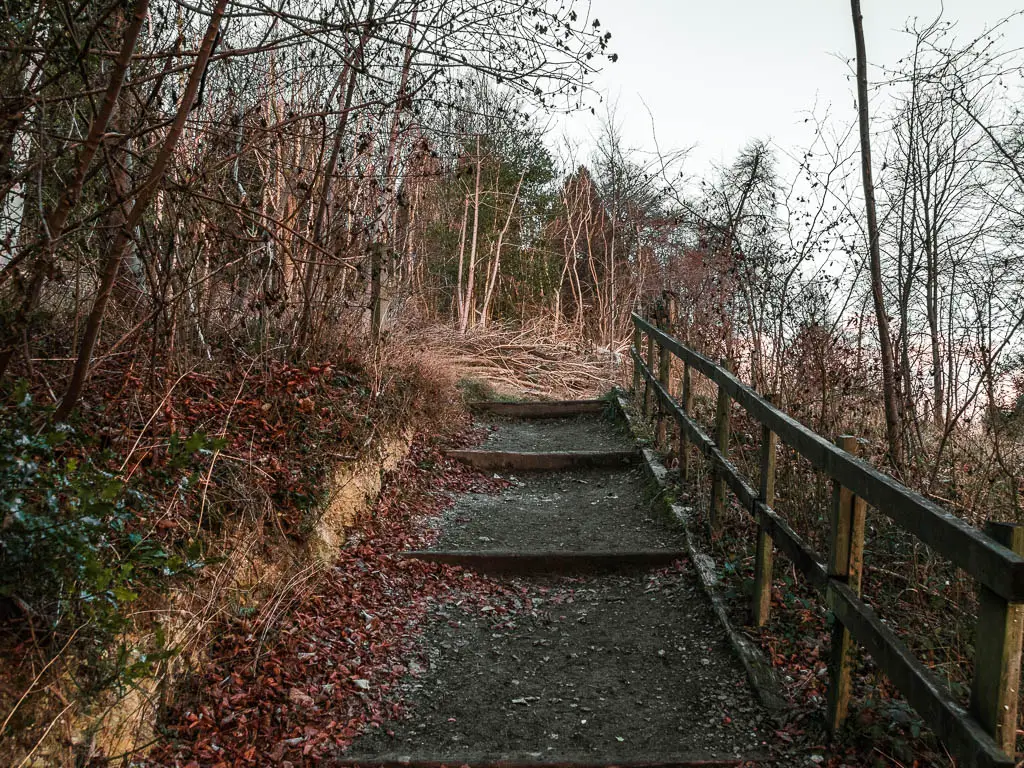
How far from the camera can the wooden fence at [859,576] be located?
2055 millimetres

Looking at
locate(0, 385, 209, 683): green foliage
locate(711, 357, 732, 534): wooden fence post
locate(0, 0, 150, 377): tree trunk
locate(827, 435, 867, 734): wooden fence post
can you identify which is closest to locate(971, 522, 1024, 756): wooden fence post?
locate(827, 435, 867, 734): wooden fence post

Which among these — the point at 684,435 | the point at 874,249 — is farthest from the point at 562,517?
the point at 874,249

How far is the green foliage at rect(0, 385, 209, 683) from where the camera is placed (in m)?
2.50

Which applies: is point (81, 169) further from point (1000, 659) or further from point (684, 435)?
point (684, 435)

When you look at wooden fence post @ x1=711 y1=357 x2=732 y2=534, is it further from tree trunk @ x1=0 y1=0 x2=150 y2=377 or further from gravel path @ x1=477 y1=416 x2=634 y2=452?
tree trunk @ x1=0 y1=0 x2=150 y2=377

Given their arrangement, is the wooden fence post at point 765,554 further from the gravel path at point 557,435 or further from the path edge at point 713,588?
the gravel path at point 557,435

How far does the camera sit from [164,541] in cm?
331

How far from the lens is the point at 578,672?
398 centimetres

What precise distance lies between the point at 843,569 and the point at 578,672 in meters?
1.48

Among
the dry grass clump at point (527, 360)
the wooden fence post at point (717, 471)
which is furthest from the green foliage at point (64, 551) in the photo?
the dry grass clump at point (527, 360)

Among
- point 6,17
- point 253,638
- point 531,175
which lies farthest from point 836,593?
point 531,175

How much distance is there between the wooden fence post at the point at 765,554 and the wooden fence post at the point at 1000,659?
5.76 ft

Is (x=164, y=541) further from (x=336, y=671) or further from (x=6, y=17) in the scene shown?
(x=6, y=17)

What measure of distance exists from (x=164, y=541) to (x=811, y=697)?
9.00ft
